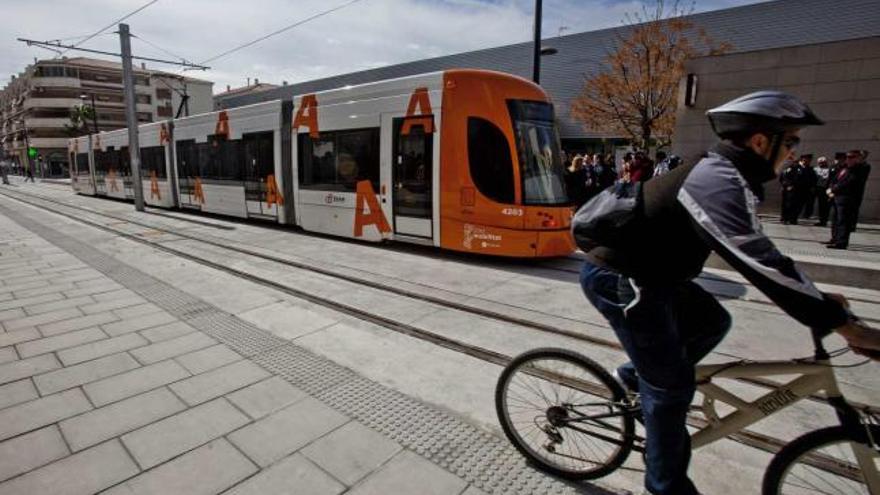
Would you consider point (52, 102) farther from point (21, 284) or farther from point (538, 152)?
point (538, 152)

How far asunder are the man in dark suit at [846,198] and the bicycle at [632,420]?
351 inches

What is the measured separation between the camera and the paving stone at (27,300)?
554cm

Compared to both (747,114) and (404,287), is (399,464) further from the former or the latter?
(404,287)

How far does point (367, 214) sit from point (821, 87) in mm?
14312

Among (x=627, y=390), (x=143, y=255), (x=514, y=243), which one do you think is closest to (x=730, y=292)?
(x=514, y=243)

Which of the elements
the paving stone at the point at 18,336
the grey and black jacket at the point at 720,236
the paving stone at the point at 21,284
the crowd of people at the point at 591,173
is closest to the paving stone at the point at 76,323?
the paving stone at the point at 18,336

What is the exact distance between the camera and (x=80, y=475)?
2.55m

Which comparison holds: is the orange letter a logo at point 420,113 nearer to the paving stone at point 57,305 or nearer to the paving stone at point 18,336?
the paving stone at point 57,305

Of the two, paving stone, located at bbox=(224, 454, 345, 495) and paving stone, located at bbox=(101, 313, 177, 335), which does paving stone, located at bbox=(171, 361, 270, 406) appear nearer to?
paving stone, located at bbox=(224, 454, 345, 495)

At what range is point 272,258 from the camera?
820 cm

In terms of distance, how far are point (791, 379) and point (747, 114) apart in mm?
1112

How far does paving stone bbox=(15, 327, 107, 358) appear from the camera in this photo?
4211 millimetres

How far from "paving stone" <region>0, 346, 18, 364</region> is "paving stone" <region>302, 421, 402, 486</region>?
3.23m

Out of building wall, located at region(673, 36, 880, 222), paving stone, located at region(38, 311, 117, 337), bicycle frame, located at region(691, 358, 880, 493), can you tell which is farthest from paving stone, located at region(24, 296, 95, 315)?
building wall, located at region(673, 36, 880, 222)
